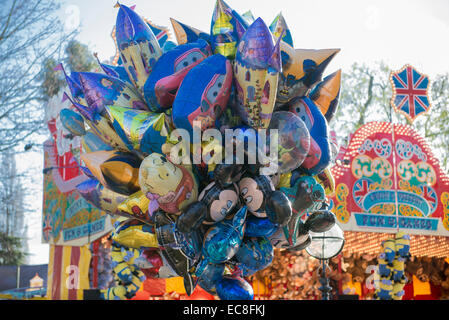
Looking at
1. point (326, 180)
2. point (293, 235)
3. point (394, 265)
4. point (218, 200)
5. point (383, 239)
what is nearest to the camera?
point (218, 200)

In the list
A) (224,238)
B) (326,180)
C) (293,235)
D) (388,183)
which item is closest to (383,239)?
(388,183)

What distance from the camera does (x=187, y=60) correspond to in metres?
2.98

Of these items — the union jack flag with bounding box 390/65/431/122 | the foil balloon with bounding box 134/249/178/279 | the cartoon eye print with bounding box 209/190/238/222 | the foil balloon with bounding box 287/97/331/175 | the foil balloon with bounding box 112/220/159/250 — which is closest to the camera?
the cartoon eye print with bounding box 209/190/238/222

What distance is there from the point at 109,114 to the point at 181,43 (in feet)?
2.48

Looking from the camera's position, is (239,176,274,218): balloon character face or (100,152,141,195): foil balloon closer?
(239,176,274,218): balloon character face

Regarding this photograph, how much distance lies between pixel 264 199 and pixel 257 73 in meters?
0.71

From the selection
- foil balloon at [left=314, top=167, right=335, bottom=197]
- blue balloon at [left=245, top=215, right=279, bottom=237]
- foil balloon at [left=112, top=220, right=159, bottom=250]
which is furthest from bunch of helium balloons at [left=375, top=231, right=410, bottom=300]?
foil balloon at [left=112, top=220, right=159, bottom=250]

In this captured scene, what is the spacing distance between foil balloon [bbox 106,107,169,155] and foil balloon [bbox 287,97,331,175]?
852mm

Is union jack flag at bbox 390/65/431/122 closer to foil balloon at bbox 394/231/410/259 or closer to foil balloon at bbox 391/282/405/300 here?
foil balloon at bbox 394/231/410/259

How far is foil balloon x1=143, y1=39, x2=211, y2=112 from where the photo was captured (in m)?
2.92

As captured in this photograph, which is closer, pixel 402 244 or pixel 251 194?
pixel 251 194

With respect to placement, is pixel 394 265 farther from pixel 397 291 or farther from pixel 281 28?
pixel 281 28

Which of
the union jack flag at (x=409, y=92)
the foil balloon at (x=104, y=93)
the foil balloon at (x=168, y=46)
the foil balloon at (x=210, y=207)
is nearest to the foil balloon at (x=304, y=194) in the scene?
the foil balloon at (x=210, y=207)
